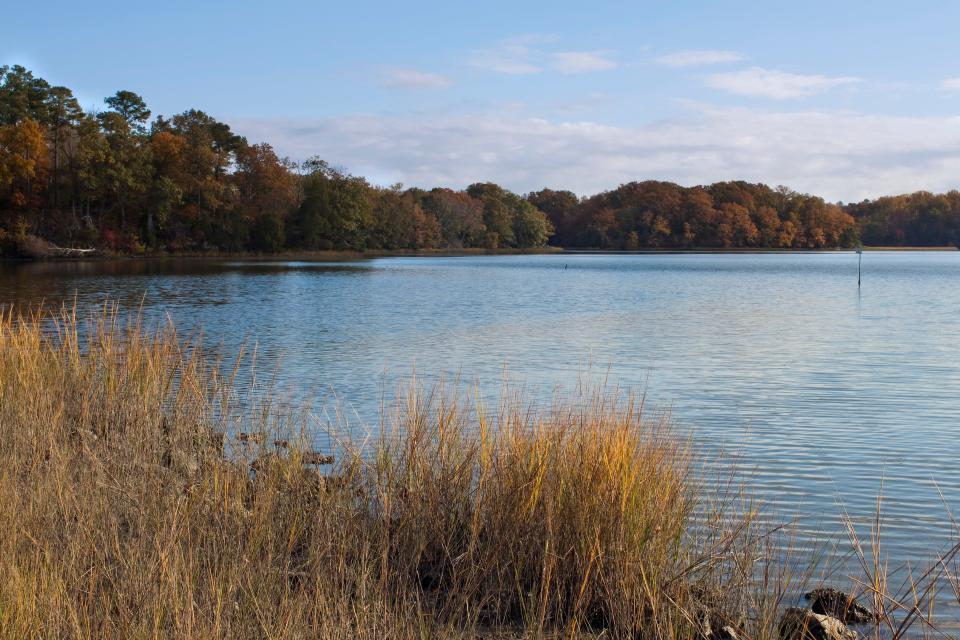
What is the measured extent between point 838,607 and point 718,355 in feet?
46.3

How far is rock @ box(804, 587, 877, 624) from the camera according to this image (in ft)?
16.5

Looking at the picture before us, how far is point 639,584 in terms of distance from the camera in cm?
472

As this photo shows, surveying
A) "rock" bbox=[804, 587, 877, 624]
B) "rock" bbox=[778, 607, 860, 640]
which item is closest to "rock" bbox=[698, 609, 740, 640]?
"rock" bbox=[778, 607, 860, 640]

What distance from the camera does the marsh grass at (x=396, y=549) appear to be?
13.0 feet

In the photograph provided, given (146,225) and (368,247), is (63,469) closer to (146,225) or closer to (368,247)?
(146,225)

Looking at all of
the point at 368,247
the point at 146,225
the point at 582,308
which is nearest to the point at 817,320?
the point at 582,308

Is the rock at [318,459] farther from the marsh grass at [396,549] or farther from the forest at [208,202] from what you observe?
the forest at [208,202]

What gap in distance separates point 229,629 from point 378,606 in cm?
72

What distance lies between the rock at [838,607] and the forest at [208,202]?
247 feet

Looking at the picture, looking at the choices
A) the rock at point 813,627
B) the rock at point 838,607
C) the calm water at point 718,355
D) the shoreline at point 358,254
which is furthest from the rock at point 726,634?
the shoreline at point 358,254

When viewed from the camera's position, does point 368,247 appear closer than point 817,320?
No

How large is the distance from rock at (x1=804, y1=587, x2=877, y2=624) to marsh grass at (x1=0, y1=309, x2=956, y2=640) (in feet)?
0.62

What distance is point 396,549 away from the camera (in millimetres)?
5477

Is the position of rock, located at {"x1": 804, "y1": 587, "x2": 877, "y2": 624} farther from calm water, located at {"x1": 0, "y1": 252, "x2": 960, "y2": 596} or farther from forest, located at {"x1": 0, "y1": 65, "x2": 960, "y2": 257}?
forest, located at {"x1": 0, "y1": 65, "x2": 960, "y2": 257}
